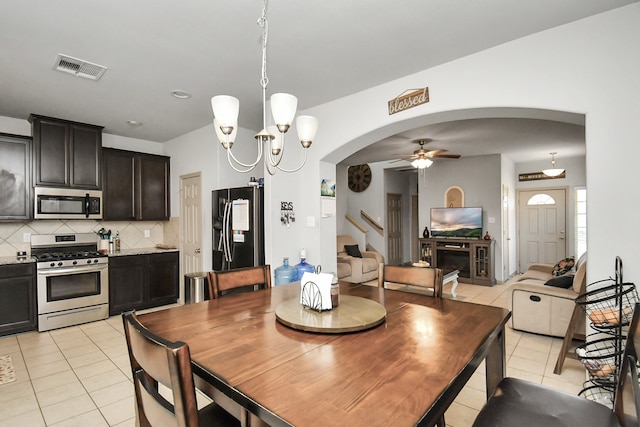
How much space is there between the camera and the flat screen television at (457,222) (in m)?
6.61

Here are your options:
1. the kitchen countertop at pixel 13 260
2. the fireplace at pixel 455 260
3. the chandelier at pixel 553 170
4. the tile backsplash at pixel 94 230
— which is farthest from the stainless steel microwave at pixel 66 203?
the chandelier at pixel 553 170

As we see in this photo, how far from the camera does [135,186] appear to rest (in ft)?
16.4

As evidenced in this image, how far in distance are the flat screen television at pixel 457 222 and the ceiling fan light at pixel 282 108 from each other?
19.6 feet

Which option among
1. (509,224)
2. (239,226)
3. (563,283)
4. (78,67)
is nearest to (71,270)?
(239,226)

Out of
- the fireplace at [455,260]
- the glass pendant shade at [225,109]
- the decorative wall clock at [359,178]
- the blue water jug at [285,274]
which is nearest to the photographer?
the glass pendant shade at [225,109]

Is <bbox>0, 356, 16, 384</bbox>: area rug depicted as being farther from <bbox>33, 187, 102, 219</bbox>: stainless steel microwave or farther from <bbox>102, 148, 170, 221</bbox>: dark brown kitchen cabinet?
<bbox>102, 148, 170, 221</bbox>: dark brown kitchen cabinet

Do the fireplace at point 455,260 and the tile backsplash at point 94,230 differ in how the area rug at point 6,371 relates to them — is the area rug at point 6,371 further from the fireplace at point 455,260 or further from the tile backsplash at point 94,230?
the fireplace at point 455,260

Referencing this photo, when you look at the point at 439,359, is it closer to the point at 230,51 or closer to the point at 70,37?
the point at 230,51

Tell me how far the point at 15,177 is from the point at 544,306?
6.42m

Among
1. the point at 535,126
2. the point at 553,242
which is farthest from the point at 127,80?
the point at 553,242

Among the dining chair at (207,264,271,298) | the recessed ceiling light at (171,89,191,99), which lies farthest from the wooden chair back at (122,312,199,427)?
the recessed ceiling light at (171,89,191,99)

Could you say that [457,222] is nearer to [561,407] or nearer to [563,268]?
[563,268]

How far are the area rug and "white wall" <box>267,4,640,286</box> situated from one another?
4172 millimetres

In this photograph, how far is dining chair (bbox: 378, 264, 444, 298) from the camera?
79.1 inches
